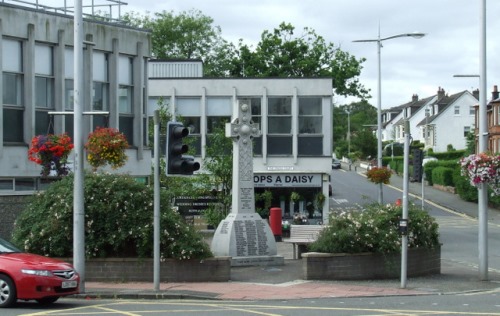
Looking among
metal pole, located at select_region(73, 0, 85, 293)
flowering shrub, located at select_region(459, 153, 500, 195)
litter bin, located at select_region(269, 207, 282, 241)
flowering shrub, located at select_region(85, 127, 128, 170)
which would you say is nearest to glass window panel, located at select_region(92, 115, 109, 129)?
litter bin, located at select_region(269, 207, 282, 241)

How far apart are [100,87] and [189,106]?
18469 mm

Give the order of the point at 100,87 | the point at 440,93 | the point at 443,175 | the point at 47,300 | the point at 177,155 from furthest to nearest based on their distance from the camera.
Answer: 1. the point at 440,93
2. the point at 443,175
3. the point at 100,87
4. the point at 177,155
5. the point at 47,300

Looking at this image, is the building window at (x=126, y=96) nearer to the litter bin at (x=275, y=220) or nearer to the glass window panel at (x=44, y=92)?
the glass window panel at (x=44, y=92)

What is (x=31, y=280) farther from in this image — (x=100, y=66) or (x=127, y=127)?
(x=127, y=127)

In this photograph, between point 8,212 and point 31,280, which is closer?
point 31,280

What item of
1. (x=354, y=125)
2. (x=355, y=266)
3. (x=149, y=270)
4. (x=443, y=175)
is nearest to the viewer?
(x=149, y=270)

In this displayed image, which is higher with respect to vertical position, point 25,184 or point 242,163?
point 242,163

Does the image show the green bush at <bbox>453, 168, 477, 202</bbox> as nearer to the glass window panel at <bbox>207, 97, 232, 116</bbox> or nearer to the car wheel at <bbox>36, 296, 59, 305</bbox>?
the glass window panel at <bbox>207, 97, 232, 116</bbox>

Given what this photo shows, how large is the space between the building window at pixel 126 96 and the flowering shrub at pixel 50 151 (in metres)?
7.79

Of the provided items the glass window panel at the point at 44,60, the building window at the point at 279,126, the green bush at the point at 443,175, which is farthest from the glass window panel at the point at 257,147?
the green bush at the point at 443,175

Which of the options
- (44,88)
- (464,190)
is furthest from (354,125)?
(44,88)

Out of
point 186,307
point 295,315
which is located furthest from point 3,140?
point 295,315

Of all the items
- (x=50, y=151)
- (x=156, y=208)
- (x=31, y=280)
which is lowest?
(x=31, y=280)

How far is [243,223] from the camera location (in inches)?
974
